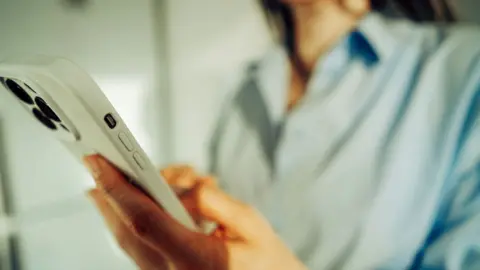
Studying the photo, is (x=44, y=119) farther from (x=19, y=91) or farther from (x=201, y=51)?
(x=201, y=51)

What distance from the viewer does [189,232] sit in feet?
1.36

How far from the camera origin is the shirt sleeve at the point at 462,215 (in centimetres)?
46

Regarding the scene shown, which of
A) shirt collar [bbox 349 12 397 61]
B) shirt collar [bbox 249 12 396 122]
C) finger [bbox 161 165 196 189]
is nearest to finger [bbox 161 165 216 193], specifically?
finger [bbox 161 165 196 189]

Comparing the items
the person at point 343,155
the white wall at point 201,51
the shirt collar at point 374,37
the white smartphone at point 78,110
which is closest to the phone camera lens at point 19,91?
the white smartphone at point 78,110

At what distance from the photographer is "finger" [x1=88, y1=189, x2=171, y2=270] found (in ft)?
1.49

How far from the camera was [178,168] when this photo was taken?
0.58m

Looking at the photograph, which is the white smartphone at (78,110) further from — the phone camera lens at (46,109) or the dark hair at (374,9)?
the dark hair at (374,9)

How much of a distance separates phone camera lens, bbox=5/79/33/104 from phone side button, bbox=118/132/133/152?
0.08 metres

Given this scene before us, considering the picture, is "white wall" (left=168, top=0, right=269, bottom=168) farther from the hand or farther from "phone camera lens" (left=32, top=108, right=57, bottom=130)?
"phone camera lens" (left=32, top=108, right=57, bottom=130)

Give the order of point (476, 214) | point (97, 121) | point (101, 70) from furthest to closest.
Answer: point (101, 70) → point (476, 214) → point (97, 121)

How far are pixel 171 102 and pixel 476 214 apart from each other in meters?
0.37

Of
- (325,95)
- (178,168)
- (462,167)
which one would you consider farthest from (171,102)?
(462,167)

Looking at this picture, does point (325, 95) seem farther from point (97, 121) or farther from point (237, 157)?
point (97, 121)

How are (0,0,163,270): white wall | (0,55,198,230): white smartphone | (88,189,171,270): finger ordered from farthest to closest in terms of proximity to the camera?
(0,0,163,270): white wall → (88,189,171,270): finger → (0,55,198,230): white smartphone
